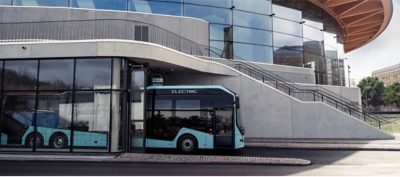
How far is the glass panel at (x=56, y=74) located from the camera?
16.6 meters

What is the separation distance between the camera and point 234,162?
1362 centimetres

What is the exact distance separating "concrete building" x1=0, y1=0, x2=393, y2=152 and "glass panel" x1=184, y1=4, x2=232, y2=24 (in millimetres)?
79

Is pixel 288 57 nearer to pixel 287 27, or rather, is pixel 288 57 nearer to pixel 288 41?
pixel 288 41

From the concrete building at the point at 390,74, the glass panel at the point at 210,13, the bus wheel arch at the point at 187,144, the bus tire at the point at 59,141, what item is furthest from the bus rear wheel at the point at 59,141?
the concrete building at the point at 390,74

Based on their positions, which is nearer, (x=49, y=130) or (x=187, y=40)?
(x=49, y=130)

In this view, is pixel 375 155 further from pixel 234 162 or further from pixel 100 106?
pixel 100 106

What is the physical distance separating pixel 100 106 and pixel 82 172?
5297 millimetres

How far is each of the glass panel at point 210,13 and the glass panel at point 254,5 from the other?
1.13m

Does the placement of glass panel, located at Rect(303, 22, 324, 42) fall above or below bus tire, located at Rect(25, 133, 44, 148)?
above

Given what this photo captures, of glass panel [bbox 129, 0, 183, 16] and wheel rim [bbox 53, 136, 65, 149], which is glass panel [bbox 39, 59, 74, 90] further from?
glass panel [bbox 129, 0, 183, 16]

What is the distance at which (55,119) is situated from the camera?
645 inches

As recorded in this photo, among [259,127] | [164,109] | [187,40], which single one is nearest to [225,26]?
[187,40]

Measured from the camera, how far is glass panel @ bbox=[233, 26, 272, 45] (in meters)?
28.5

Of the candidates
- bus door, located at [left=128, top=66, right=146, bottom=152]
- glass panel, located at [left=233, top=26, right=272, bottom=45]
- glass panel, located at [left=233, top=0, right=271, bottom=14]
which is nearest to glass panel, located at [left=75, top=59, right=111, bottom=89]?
bus door, located at [left=128, top=66, right=146, bottom=152]
